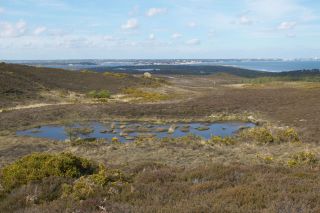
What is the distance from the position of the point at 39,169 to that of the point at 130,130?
2422 cm

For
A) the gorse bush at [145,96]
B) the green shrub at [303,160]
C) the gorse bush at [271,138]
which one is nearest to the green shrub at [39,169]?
the green shrub at [303,160]

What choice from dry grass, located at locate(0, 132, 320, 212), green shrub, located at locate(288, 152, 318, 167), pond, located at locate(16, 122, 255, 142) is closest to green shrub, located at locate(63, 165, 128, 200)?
dry grass, located at locate(0, 132, 320, 212)

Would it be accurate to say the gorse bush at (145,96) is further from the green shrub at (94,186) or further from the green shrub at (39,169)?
the green shrub at (94,186)

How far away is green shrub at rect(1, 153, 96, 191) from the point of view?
1131cm

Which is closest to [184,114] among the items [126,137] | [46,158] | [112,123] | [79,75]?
[112,123]

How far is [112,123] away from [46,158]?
90.5 ft

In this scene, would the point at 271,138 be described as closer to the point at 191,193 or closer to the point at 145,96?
the point at 191,193

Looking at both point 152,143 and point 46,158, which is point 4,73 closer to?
point 152,143

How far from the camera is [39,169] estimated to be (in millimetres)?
11867

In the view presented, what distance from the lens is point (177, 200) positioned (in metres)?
8.95

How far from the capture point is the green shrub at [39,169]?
11.3 m

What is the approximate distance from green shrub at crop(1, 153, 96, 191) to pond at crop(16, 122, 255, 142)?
18458 mm

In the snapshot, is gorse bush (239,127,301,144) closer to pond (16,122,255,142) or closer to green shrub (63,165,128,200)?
pond (16,122,255,142)

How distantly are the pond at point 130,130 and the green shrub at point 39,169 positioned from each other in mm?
18458
